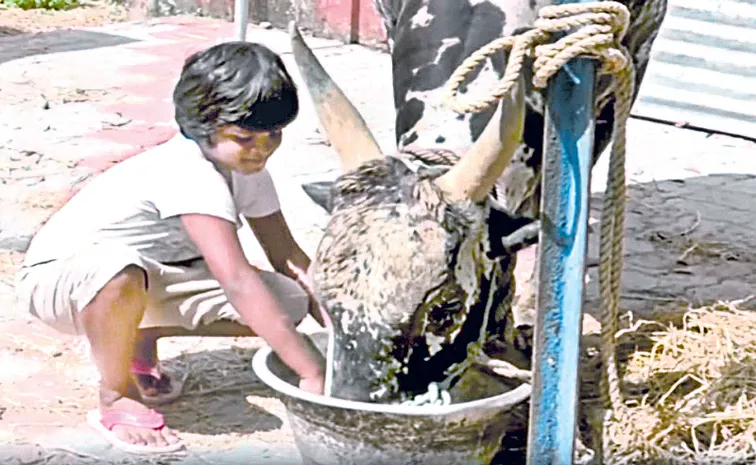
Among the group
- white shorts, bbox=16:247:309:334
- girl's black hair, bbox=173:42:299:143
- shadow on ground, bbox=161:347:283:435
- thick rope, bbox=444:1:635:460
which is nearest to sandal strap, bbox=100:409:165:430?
shadow on ground, bbox=161:347:283:435

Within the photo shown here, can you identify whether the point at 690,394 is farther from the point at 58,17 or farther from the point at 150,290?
the point at 58,17

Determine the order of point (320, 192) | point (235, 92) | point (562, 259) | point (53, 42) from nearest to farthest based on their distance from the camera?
1. point (562, 259)
2. point (320, 192)
3. point (235, 92)
4. point (53, 42)

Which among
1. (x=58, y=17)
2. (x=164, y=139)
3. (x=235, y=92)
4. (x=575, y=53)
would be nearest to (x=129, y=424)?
(x=235, y=92)

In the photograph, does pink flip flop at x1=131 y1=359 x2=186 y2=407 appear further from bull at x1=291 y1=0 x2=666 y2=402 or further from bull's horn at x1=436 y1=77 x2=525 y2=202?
bull's horn at x1=436 y1=77 x2=525 y2=202

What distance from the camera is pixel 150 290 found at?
3590mm

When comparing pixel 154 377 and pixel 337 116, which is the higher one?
pixel 337 116

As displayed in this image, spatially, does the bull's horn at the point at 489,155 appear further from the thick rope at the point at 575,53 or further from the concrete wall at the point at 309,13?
the concrete wall at the point at 309,13

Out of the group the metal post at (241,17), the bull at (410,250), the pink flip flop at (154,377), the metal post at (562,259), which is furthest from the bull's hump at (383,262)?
the metal post at (241,17)

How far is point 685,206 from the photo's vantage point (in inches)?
237

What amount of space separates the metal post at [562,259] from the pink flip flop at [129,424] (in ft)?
3.45

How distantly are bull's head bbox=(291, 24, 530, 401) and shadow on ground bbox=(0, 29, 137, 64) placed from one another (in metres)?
6.05

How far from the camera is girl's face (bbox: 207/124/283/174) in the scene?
3385 mm

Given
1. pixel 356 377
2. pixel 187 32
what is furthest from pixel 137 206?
pixel 187 32

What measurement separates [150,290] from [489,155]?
116cm
